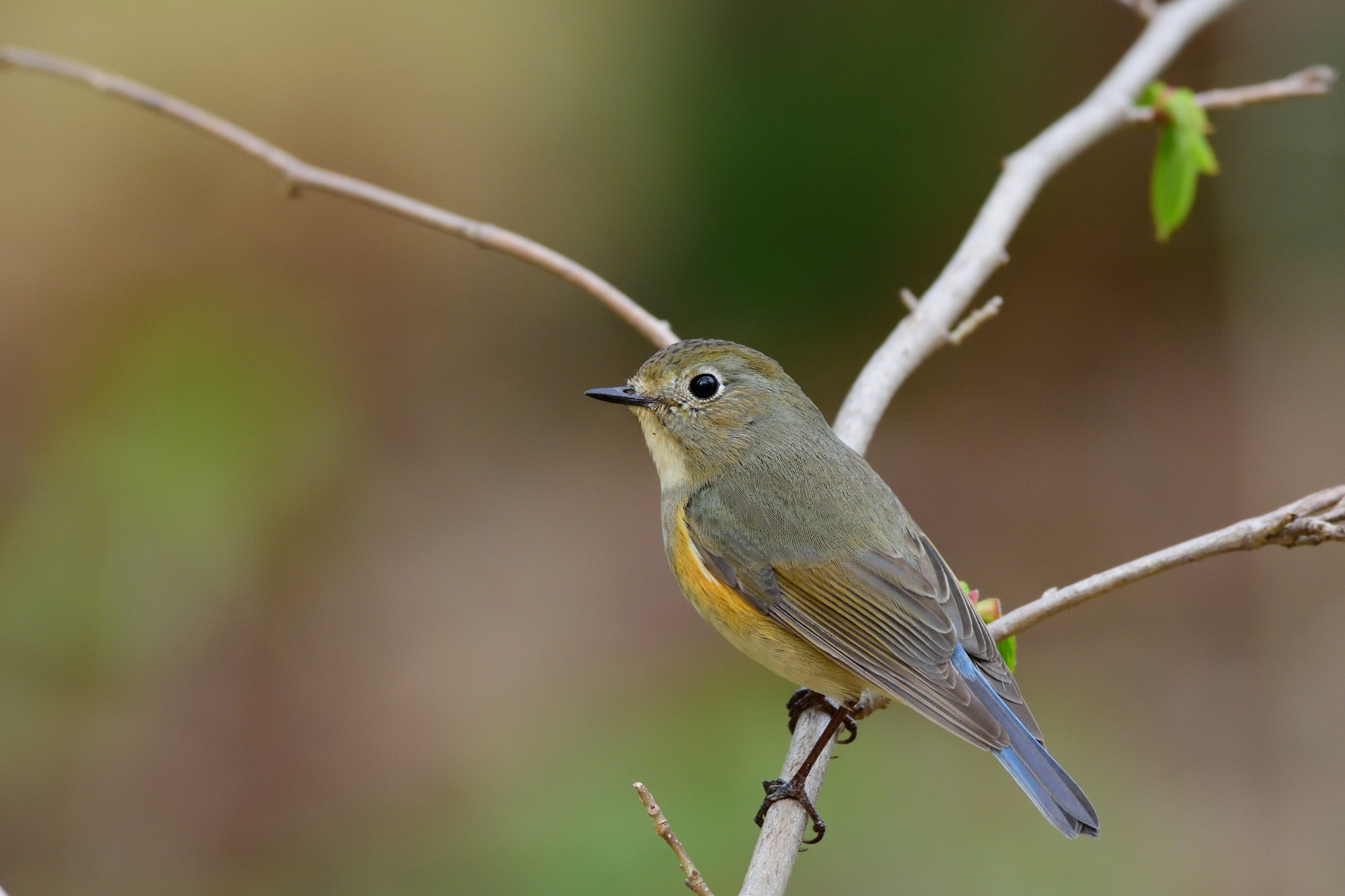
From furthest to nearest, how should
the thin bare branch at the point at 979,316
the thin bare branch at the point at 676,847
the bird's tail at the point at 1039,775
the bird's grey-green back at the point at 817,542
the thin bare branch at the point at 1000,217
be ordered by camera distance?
the thin bare branch at the point at 1000,217, the thin bare branch at the point at 979,316, the bird's grey-green back at the point at 817,542, the bird's tail at the point at 1039,775, the thin bare branch at the point at 676,847

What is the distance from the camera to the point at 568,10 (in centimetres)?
757

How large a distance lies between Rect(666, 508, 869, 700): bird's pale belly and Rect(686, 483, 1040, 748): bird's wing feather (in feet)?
0.09

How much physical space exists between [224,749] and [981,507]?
4512 millimetres

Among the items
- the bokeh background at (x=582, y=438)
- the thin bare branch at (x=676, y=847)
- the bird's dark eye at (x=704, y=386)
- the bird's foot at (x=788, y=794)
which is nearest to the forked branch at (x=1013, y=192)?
the bird's dark eye at (x=704, y=386)

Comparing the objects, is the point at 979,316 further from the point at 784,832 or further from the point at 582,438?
the point at 582,438

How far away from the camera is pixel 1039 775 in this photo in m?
2.66

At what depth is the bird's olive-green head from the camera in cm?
331

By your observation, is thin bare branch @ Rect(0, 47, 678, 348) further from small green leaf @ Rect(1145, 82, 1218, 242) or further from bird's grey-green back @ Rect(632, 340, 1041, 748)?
small green leaf @ Rect(1145, 82, 1218, 242)

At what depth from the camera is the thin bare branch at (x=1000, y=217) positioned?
330 cm

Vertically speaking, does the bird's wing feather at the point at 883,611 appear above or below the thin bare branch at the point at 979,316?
below

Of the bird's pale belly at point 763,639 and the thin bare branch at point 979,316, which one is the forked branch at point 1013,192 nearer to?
the thin bare branch at point 979,316

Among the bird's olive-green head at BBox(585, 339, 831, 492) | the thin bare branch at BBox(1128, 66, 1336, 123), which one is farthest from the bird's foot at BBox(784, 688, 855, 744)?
the thin bare branch at BBox(1128, 66, 1336, 123)

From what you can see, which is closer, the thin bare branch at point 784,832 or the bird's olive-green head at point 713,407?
the thin bare branch at point 784,832

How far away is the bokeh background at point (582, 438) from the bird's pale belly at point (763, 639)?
1821 mm
